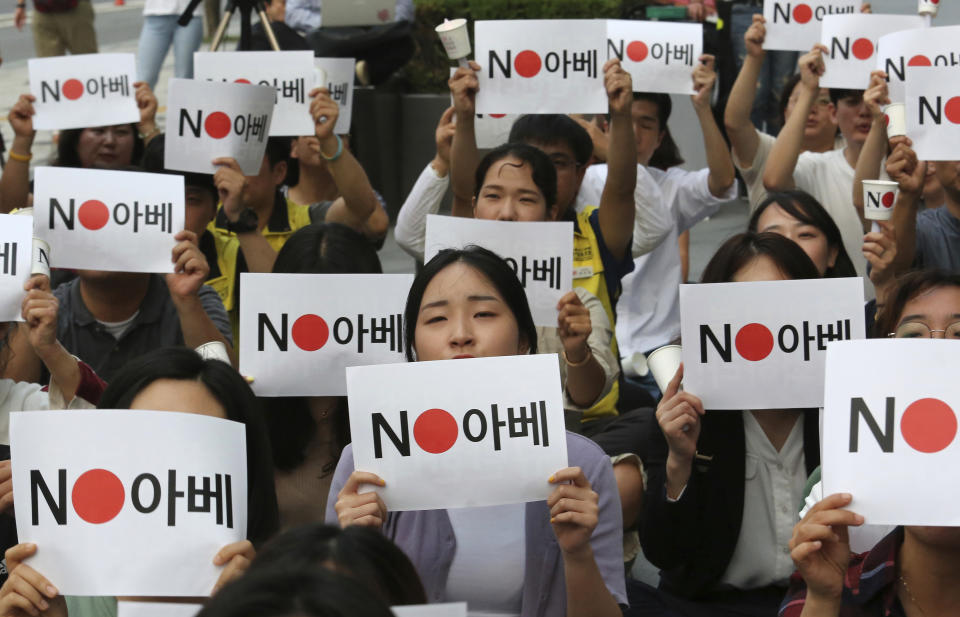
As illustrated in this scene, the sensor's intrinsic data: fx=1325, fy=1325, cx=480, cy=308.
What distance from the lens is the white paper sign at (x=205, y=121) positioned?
4754 mm

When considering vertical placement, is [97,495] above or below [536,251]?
below

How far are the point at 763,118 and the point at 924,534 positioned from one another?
7.00 m

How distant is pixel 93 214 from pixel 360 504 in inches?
76.2

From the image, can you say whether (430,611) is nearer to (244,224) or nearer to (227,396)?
(227,396)

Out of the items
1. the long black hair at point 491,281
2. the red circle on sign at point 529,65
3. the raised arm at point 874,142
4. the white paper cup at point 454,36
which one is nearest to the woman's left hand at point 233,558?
the long black hair at point 491,281

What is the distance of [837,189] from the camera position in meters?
5.21

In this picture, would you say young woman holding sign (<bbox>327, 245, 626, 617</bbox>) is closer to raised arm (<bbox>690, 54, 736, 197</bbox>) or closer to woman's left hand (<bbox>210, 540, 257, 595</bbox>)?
woman's left hand (<bbox>210, 540, 257, 595</bbox>)

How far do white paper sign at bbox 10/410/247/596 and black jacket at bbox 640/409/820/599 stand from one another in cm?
113

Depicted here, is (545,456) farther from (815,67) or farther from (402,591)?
(815,67)

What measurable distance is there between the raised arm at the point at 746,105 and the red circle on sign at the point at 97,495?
3.48 m

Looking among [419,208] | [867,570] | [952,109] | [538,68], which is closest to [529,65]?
[538,68]

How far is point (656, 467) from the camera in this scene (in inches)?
124

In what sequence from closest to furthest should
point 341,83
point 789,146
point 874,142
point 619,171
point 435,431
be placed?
point 435,431 < point 619,171 < point 874,142 < point 789,146 < point 341,83

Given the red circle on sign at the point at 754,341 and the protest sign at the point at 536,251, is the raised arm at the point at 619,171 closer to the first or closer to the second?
the protest sign at the point at 536,251
